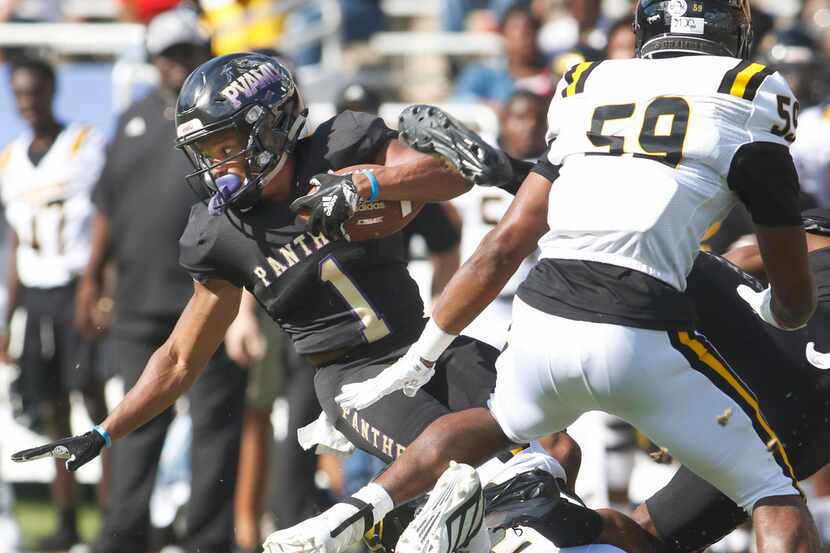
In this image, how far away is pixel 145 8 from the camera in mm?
9953

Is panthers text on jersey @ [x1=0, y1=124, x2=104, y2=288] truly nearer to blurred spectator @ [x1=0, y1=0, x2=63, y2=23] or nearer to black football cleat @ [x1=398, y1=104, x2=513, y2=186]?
blurred spectator @ [x1=0, y1=0, x2=63, y2=23]

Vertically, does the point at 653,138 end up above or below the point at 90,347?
above

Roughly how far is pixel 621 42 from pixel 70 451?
157 inches

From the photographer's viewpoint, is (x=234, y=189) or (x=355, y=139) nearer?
(x=234, y=189)

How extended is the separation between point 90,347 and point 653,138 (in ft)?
15.8

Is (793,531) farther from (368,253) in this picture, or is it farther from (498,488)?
(368,253)

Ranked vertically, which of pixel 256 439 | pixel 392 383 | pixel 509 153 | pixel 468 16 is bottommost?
pixel 256 439

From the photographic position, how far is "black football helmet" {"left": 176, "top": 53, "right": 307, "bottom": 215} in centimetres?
456

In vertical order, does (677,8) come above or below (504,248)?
above

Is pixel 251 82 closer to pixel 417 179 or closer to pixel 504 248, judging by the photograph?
pixel 417 179

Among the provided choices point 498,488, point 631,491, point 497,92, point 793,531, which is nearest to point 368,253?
point 498,488

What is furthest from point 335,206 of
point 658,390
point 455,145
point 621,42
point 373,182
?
point 621,42

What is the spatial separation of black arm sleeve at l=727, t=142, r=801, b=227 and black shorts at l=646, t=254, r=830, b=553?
0.64 m

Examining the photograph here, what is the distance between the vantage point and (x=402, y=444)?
14.9 feet
